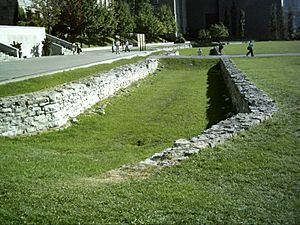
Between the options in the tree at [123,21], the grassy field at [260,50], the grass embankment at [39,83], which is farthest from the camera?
the tree at [123,21]

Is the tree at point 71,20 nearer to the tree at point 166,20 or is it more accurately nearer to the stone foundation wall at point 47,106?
the tree at point 166,20

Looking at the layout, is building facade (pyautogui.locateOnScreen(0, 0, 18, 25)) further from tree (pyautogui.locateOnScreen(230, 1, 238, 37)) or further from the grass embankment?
tree (pyautogui.locateOnScreen(230, 1, 238, 37))

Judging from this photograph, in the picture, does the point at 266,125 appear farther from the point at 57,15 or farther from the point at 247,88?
the point at 57,15

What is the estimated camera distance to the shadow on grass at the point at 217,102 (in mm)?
15344

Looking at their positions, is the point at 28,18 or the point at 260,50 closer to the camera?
the point at 260,50

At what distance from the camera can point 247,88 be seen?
50.3 feet

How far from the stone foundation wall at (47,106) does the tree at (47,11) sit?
→ 109ft

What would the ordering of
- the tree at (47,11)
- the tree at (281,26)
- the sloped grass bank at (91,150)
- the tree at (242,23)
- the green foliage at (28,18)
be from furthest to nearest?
the tree at (242,23) < the tree at (281,26) < the tree at (47,11) < the green foliage at (28,18) < the sloped grass bank at (91,150)

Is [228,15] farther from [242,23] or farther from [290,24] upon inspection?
[290,24]

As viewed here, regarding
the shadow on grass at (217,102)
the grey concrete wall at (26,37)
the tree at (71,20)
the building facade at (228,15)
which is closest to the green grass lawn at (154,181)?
the shadow on grass at (217,102)

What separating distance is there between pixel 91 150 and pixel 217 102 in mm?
8731

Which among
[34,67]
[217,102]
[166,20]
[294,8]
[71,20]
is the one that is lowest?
[217,102]

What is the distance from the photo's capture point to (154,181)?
666 centimetres

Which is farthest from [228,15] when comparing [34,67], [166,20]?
[34,67]
